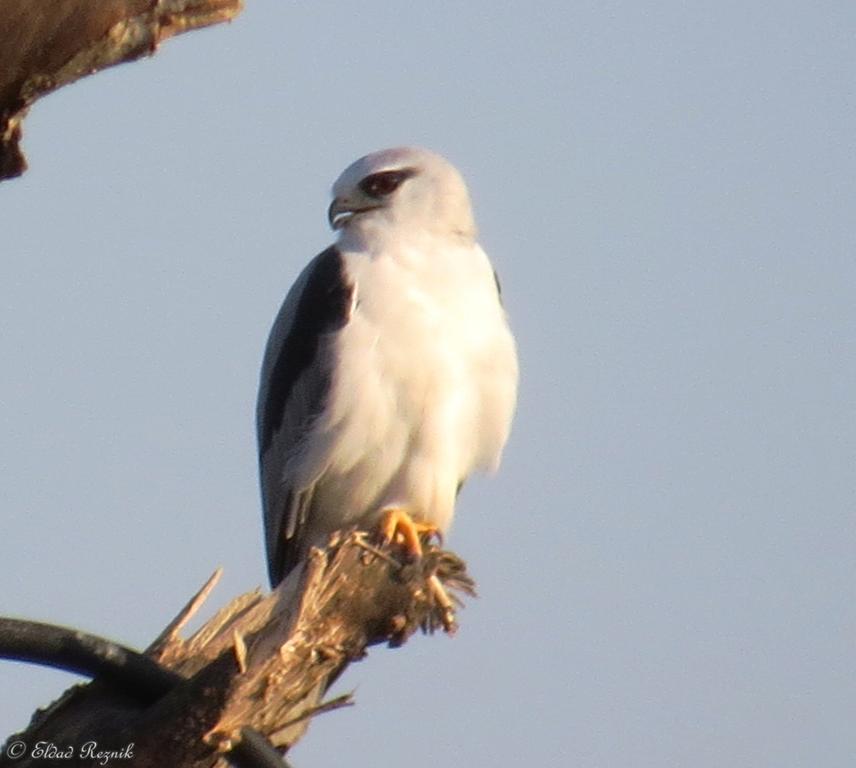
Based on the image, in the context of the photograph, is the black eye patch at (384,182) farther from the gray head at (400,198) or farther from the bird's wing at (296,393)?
the bird's wing at (296,393)

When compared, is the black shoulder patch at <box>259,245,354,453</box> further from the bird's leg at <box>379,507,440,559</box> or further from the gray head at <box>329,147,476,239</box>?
the bird's leg at <box>379,507,440,559</box>

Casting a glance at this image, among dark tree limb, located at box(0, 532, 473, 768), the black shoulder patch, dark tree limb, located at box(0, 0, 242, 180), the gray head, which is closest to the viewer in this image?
dark tree limb, located at box(0, 0, 242, 180)

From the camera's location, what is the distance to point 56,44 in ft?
11.0

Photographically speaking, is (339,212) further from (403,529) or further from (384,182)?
(403,529)

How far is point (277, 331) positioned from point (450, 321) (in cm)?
103

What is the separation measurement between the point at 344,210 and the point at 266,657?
157 inches

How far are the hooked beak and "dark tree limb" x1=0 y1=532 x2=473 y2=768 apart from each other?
9.09 feet

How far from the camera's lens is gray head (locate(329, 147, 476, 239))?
779cm

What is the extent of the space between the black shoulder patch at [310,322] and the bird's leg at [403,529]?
2.70 ft

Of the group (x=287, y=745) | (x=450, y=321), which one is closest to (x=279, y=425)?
(x=450, y=321)

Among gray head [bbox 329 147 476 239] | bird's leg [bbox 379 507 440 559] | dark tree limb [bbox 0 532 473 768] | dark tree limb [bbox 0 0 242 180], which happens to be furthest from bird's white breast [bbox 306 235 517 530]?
dark tree limb [bbox 0 0 242 180]

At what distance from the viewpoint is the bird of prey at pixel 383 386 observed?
6.97 m

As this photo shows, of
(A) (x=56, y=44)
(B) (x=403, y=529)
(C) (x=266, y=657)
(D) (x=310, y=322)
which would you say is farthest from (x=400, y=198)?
(A) (x=56, y=44)

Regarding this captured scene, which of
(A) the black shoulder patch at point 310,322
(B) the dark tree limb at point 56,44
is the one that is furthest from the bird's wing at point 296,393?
(B) the dark tree limb at point 56,44
